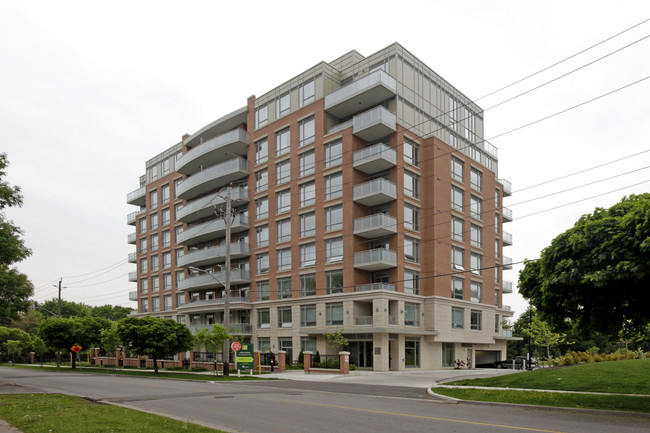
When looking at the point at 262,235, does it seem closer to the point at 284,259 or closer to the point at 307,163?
the point at 284,259

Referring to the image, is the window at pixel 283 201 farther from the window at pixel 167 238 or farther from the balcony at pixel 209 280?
the window at pixel 167 238

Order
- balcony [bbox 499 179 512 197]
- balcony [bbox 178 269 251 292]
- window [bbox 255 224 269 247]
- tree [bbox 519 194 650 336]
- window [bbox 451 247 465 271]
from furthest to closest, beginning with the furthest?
balcony [bbox 499 179 512 197] < balcony [bbox 178 269 251 292] < window [bbox 255 224 269 247] < window [bbox 451 247 465 271] < tree [bbox 519 194 650 336]

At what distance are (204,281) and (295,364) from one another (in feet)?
53.3

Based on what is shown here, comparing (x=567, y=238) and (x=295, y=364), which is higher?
(x=567, y=238)

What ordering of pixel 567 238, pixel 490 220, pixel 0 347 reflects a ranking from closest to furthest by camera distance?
pixel 567 238 < pixel 490 220 < pixel 0 347

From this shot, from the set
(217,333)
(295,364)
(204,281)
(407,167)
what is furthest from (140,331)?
(407,167)

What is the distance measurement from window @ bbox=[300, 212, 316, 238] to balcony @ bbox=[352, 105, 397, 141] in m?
8.55

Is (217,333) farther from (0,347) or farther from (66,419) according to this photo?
(0,347)

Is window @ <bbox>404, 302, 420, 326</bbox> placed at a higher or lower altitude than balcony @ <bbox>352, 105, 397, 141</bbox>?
lower

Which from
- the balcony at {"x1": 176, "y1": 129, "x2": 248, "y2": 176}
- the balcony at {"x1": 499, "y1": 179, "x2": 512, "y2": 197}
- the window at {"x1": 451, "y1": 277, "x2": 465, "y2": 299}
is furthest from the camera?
the balcony at {"x1": 499, "y1": 179, "x2": 512, "y2": 197}

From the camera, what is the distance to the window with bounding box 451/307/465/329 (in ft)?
152

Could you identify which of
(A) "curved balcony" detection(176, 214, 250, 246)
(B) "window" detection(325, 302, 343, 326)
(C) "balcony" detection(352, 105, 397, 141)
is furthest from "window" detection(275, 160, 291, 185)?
(B) "window" detection(325, 302, 343, 326)

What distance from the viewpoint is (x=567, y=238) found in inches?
617

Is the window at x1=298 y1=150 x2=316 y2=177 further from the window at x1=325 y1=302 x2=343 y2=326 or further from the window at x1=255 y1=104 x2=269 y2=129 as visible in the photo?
the window at x1=325 y1=302 x2=343 y2=326
